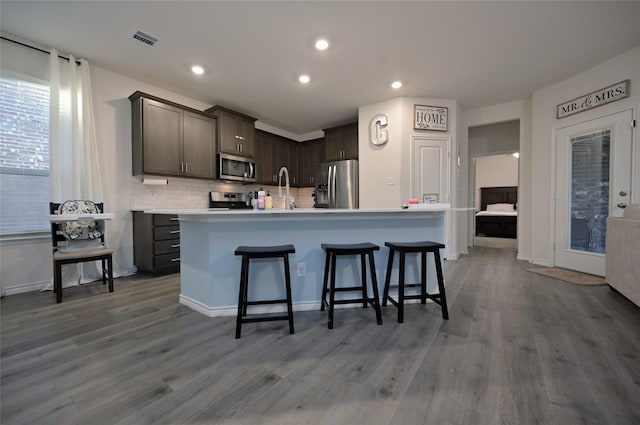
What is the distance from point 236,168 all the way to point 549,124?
503 centimetres

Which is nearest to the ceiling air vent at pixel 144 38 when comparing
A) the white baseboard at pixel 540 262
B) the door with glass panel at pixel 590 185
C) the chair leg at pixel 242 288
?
the chair leg at pixel 242 288

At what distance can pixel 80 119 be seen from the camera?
3000 mm

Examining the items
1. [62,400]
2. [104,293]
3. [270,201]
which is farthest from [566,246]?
[104,293]

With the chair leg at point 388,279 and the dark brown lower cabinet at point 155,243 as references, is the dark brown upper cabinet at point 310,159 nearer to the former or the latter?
the dark brown lower cabinet at point 155,243

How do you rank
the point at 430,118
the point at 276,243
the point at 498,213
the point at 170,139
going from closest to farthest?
the point at 276,243 → the point at 170,139 → the point at 430,118 → the point at 498,213

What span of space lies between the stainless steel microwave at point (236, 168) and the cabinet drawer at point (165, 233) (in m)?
1.17

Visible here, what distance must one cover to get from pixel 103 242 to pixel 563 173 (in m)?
6.22

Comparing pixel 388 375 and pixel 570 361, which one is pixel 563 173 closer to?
pixel 570 361

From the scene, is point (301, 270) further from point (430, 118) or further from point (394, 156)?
point (430, 118)

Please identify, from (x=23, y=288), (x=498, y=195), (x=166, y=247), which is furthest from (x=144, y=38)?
(x=498, y=195)

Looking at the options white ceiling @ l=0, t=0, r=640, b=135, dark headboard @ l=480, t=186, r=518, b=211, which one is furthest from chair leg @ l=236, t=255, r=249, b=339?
dark headboard @ l=480, t=186, r=518, b=211

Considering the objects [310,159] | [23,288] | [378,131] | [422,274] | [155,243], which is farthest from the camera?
[310,159]

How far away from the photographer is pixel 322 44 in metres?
2.74

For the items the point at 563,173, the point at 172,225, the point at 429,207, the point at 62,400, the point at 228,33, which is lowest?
the point at 62,400
